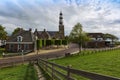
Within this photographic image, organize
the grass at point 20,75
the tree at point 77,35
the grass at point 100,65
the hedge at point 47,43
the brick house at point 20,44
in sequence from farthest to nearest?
the hedge at point 47,43 → the brick house at point 20,44 → the tree at point 77,35 → the grass at point 100,65 → the grass at point 20,75

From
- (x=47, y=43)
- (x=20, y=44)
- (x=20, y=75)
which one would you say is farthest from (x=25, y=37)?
(x=20, y=75)

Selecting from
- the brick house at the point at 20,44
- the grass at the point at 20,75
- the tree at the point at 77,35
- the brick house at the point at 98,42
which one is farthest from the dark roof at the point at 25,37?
the grass at the point at 20,75

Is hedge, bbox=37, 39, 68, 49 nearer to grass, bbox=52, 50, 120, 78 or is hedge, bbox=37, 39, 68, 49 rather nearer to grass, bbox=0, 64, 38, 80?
grass, bbox=52, 50, 120, 78

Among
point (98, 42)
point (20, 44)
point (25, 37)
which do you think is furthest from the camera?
point (98, 42)

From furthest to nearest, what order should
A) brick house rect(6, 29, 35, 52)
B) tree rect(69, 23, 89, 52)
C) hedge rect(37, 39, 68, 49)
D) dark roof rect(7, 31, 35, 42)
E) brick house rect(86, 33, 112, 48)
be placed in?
brick house rect(86, 33, 112, 48) < hedge rect(37, 39, 68, 49) < dark roof rect(7, 31, 35, 42) < brick house rect(6, 29, 35, 52) < tree rect(69, 23, 89, 52)

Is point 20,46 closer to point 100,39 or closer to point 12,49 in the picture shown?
point 12,49

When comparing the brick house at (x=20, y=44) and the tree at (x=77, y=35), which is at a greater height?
the tree at (x=77, y=35)

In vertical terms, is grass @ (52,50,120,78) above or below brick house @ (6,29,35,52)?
below

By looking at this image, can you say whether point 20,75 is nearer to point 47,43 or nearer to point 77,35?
point 77,35

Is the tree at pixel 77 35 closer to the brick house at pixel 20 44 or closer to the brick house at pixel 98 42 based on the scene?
the brick house at pixel 20 44

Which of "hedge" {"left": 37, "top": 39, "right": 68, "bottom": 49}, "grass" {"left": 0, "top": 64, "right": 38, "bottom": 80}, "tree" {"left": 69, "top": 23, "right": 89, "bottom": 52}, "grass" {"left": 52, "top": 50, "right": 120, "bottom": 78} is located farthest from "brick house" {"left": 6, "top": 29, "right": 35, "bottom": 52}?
"grass" {"left": 0, "top": 64, "right": 38, "bottom": 80}

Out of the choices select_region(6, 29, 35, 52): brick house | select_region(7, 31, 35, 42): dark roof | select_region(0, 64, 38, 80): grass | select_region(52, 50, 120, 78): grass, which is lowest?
select_region(0, 64, 38, 80): grass

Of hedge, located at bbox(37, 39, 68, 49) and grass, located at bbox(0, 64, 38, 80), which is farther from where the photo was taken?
hedge, located at bbox(37, 39, 68, 49)

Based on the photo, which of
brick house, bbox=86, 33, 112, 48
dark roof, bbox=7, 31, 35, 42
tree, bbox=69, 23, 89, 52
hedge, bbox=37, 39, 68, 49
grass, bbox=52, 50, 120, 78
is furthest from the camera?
brick house, bbox=86, 33, 112, 48
